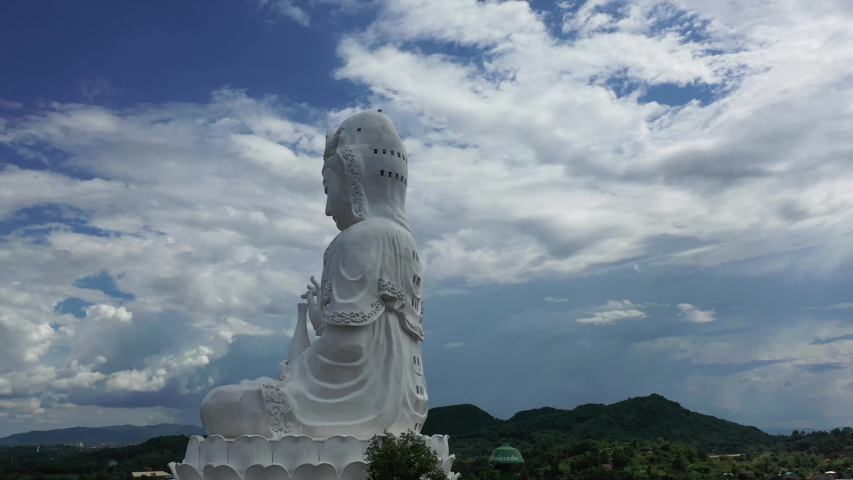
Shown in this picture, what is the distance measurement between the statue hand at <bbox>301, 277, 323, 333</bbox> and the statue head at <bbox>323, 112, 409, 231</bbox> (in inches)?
61.9

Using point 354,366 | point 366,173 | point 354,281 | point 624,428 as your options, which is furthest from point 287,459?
point 624,428

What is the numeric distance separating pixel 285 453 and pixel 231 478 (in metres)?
1.07

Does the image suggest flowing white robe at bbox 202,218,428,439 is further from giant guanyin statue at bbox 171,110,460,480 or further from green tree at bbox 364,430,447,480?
green tree at bbox 364,430,447,480

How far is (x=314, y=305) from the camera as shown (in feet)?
54.2

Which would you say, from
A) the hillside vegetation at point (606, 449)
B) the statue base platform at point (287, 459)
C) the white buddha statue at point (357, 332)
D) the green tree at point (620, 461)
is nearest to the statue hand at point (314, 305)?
the white buddha statue at point (357, 332)

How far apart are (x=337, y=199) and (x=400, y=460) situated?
6526mm

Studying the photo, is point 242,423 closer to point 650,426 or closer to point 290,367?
point 290,367

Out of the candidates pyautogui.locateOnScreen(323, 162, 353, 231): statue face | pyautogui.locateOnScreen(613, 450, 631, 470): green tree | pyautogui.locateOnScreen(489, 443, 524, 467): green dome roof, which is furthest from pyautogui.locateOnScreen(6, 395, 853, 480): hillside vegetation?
pyautogui.locateOnScreen(323, 162, 353, 231): statue face

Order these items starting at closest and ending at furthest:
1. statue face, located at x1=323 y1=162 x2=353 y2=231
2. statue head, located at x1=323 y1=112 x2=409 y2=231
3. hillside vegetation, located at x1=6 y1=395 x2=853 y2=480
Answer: statue head, located at x1=323 y1=112 x2=409 y2=231
statue face, located at x1=323 y1=162 x2=353 y2=231
hillside vegetation, located at x1=6 y1=395 x2=853 y2=480

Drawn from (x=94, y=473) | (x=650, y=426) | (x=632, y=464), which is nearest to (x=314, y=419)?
(x=632, y=464)

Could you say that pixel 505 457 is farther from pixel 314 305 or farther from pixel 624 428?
pixel 624 428

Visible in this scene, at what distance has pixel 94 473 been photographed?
121ft

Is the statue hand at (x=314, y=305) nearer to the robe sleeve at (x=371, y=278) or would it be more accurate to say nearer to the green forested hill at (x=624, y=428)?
the robe sleeve at (x=371, y=278)

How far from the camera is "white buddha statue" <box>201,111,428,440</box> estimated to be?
14273mm
